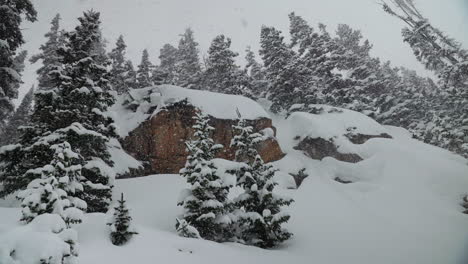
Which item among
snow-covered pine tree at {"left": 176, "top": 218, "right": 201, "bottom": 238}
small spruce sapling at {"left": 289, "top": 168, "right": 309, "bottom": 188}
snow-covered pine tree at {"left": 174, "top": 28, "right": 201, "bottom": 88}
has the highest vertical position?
snow-covered pine tree at {"left": 174, "top": 28, "right": 201, "bottom": 88}

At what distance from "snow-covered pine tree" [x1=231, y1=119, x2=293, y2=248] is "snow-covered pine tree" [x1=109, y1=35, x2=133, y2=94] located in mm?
21330

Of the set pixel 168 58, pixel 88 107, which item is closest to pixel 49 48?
pixel 168 58

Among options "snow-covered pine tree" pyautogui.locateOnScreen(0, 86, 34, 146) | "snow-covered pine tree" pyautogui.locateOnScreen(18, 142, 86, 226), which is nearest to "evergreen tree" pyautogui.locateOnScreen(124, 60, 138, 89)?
"snow-covered pine tree" pyautogui.locateOnScreen(0, 86, 34, 146)

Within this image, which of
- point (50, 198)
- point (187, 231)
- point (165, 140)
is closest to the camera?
point (50, 198)

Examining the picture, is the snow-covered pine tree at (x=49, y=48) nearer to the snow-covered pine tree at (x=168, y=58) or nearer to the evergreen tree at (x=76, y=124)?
the snow-covered pine tree at (x=168, y=58)

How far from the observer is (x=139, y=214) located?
14000 mm

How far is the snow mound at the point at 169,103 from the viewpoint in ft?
72.1

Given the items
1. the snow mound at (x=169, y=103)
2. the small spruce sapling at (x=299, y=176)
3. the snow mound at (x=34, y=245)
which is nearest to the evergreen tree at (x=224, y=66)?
the snow mound at (x=169, y=103)

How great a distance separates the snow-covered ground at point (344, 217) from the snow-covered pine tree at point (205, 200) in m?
0.99

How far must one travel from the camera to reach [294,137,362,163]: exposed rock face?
869 inches

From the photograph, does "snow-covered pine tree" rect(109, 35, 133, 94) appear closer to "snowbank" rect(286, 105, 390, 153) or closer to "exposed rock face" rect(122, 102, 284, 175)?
"exposed rock face" rect(122, 102, 284, 175)

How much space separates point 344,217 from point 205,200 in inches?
287

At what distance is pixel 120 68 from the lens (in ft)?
102

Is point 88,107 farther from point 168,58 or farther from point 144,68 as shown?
point 168,58
